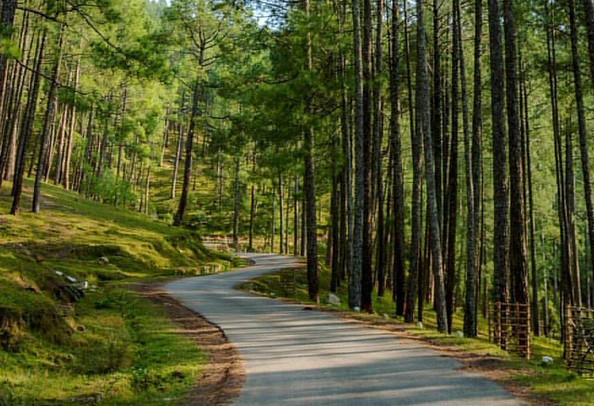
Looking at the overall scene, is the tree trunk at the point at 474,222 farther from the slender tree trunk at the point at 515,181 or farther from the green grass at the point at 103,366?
the green grass at the point at 103,366

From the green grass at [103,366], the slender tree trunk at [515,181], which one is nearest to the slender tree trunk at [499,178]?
the slender tree trunk at [515,181]

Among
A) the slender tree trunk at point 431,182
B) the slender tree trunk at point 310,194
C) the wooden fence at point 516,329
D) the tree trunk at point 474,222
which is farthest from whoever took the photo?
the slender tree trunk at point 310,194

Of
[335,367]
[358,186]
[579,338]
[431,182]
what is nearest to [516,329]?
[579,338]

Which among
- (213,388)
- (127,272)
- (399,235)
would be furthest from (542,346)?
(213,388)

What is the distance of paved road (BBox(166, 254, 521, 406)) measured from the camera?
6441mm

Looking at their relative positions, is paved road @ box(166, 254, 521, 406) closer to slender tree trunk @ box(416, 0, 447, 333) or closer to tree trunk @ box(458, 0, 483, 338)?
slender tree trunk @ box(416, 0, 447, 333)

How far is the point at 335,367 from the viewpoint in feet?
26.4

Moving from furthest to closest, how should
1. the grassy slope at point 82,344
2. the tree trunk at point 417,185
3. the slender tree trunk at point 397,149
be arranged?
the slender tree trunk at point 397,149
the tree trunk at point 417,185
the grassy slope at point 82,344

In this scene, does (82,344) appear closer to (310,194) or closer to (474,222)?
(310,194)

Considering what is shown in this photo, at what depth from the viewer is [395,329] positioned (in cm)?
1248

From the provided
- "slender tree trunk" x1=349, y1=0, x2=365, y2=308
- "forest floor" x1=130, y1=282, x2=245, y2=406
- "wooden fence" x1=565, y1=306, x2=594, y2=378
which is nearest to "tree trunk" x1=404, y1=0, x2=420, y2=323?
"slender tree trunk" x1=349, y1=0, x2=365, y2=308

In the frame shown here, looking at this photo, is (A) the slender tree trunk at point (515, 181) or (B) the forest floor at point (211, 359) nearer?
(B) the forest floor at point (211, 359)

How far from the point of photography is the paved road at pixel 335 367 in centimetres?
644

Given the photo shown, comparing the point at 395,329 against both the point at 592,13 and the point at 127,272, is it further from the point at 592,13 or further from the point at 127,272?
the point at 127,272
